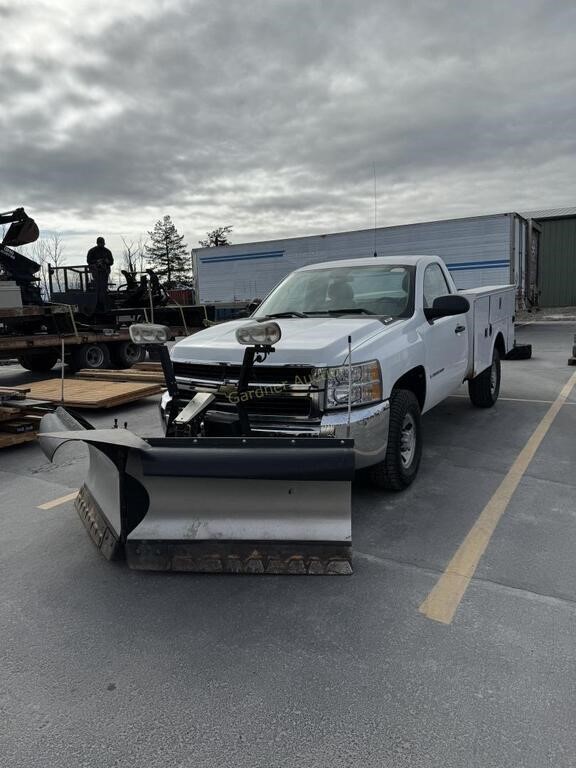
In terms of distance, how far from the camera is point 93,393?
27.6 feet

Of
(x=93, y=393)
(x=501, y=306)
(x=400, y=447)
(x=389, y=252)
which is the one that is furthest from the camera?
(x=389, y=252)

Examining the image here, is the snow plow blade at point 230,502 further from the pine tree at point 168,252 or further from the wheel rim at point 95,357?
the pine tree at point 168,252

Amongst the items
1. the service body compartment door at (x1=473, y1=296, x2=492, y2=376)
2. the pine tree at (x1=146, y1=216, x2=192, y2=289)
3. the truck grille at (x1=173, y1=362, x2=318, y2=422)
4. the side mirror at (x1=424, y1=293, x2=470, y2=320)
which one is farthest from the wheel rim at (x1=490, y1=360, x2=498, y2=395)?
the pine tree at (x1=146, y1=216, x2=192, y2=289)

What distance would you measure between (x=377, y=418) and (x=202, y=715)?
2.18 m

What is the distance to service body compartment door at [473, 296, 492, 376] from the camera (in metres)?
6.39

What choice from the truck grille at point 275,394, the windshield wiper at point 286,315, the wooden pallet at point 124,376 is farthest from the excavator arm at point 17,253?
the truck grille at point 275,394

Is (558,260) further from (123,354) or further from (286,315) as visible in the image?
(286,315)

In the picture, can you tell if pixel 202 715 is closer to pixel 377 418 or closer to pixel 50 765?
pixel 50 765

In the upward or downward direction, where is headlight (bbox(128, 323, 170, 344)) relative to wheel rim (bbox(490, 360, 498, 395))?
upward

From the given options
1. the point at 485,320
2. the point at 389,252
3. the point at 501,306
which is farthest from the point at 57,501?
the point at 389,252

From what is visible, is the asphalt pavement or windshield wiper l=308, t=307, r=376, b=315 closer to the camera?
the asphalt pavement

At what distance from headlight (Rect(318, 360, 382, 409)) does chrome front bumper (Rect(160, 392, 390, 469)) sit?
61 millimetres

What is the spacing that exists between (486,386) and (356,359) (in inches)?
163

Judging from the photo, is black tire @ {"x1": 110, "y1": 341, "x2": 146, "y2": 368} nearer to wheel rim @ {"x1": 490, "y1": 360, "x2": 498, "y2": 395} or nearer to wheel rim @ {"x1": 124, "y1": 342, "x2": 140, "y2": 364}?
wheel rim @ {"x1": 124, "y1": 342, "x2": 140, "y2": 364}
